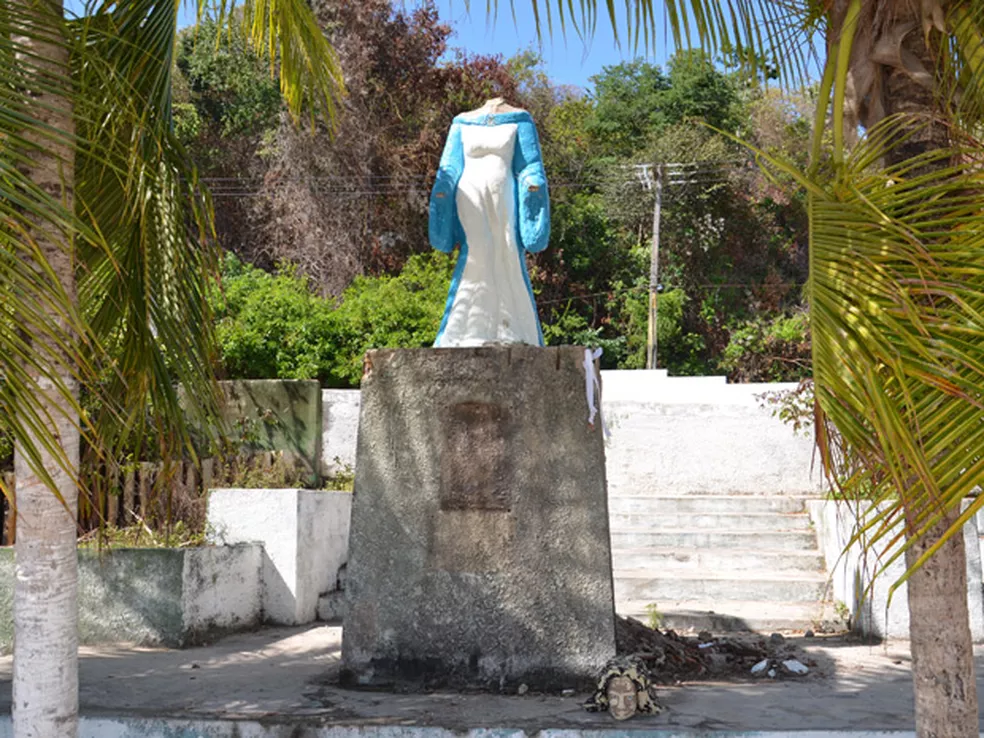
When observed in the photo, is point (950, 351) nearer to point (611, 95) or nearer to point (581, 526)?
point (581, 526)

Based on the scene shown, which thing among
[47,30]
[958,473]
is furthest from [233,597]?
[958,473]

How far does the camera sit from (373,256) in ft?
65.5

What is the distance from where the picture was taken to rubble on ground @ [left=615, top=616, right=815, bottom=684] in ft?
19.5

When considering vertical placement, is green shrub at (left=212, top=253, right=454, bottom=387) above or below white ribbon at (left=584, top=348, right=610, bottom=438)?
above

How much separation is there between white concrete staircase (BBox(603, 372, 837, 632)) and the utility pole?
8.12m

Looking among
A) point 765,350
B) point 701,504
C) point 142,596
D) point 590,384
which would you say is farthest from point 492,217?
point 765,350

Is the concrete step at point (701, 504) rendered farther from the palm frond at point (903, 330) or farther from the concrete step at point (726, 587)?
the palm frond at point (903, 330)

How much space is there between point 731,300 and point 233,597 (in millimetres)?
17366

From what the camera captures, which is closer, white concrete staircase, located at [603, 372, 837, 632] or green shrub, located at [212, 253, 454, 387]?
white concrete staircase, located at [603, 372, 837, 632]

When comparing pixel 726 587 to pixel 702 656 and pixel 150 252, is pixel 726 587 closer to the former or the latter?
pixel 702 656

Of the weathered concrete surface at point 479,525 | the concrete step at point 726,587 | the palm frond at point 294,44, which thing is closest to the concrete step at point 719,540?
the concrete step at point 726,587

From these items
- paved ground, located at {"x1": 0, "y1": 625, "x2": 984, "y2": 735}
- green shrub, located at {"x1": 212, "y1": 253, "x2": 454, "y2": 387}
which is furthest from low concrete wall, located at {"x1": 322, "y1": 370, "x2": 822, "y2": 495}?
paved ground, located at {"x1": 0, "y1": 625, "x2": 984, "y2": 735}

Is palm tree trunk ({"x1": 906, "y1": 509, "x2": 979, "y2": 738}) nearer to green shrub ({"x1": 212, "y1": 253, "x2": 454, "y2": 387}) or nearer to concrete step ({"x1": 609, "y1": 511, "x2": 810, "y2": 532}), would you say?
concrete step ({"x1": 609, "y1": 511, "x2": 810, "y2": 532})

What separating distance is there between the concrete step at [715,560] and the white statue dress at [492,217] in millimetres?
2947
